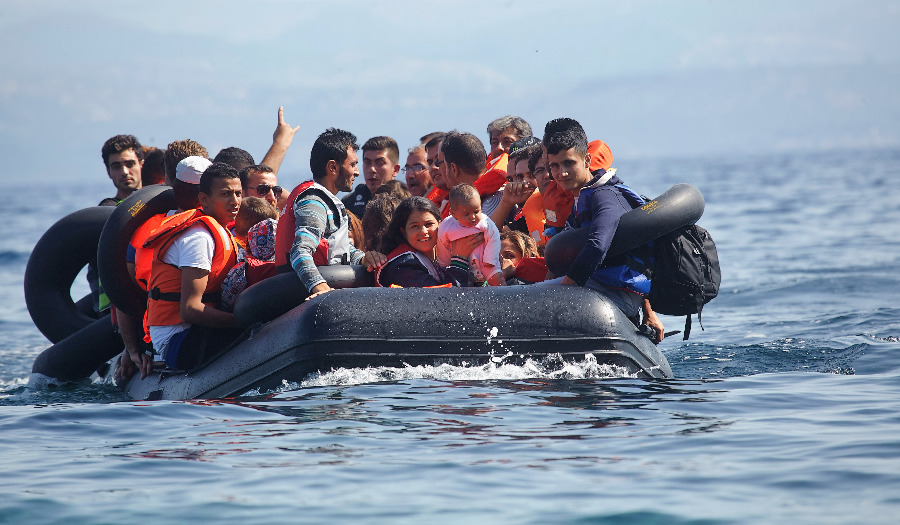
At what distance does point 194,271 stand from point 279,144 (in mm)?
3145

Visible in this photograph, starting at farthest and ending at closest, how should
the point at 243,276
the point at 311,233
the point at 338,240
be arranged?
the point at 243,276 → the point at 338,240 → the point at 311,233

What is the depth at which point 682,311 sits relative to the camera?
22.4 feet

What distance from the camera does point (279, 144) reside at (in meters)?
9.68

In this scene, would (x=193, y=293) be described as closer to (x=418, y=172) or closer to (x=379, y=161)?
(x=379, y=161)

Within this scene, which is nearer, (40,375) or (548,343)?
(548,343)

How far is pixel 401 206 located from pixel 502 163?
1.83m

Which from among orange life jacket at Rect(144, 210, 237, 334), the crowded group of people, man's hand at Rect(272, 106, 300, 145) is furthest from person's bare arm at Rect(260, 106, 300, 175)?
orange life jacket at Rect(144, 210, 237, 334)

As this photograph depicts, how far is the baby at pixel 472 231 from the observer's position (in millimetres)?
6781

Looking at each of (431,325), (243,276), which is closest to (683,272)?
(431,325)

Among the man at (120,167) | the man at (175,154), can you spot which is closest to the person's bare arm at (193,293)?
the man at (175,154)

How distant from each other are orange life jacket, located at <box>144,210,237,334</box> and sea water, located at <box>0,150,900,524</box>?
29.6 inches

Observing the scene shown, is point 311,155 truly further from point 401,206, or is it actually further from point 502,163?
point 502,163

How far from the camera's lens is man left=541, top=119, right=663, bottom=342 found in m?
6.34

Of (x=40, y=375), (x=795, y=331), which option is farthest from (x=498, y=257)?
(x=795, y=331)
